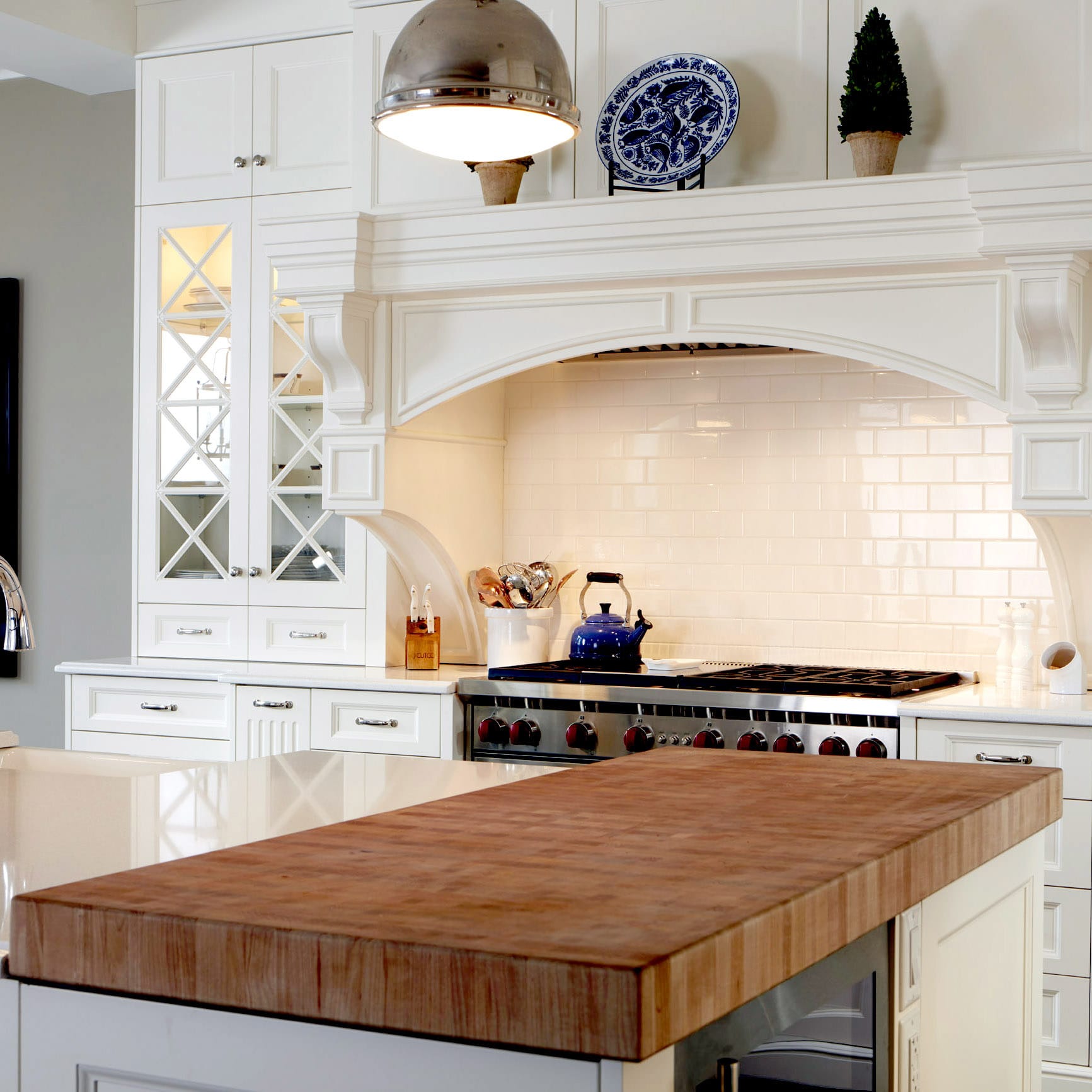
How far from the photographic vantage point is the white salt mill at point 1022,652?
3742mm

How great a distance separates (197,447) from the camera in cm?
458

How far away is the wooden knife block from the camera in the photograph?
4316 millimetres

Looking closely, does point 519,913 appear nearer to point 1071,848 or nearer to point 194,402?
point 1071,848

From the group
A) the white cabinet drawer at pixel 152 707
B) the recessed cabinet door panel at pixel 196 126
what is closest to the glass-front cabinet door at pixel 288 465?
the recessed cabinet door panel at pixel 196 126

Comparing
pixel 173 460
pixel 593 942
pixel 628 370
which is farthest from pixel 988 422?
pixel 593 942

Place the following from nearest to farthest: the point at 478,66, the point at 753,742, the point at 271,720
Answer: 1. the point at 478,66
2. the point at 753,742
3. the point at 271,720

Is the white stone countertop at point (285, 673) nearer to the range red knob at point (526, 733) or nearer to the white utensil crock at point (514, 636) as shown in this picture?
the white utensil crock at point (514, 636)

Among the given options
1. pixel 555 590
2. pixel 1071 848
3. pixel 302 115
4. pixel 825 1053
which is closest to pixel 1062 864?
pixel 1071 848

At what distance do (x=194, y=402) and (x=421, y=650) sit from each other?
3.68ft

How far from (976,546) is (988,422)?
14.0 inches

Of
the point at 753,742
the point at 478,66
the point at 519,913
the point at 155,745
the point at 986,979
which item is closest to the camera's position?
the point at 519,913

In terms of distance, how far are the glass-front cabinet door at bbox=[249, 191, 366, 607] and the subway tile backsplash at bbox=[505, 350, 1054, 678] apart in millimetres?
652

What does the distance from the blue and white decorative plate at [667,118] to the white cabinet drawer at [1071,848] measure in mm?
1926

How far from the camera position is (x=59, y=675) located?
538 centimetres
